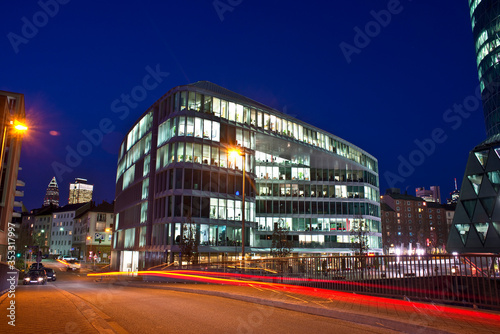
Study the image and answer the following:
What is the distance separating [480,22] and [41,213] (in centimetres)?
14639

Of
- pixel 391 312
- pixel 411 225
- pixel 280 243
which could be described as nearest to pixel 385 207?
pixel 411 225

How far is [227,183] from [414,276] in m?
39.6

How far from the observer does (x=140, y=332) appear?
7.94m

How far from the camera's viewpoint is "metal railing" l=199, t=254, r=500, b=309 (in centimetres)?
918

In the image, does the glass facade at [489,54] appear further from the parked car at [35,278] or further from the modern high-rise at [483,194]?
the parked car at [35,278]

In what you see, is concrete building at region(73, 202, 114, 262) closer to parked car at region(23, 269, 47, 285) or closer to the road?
parked car at region(23, 269, 47, 285)

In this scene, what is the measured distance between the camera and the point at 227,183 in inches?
1951

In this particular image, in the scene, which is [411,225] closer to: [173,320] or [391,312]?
[391,312]

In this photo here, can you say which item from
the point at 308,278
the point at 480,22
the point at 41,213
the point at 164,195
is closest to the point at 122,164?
the point at 164,195

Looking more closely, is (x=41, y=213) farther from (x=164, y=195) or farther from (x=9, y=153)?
(x=9, y=153)

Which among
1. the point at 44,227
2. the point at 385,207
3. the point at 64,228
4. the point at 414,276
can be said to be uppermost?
the point at 385,207

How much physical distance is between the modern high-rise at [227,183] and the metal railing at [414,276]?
19431 mm

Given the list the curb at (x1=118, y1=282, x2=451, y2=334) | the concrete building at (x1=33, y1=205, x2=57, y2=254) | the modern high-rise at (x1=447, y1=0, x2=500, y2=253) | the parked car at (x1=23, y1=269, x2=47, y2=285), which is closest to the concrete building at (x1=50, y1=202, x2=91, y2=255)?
the concrete building at (x1=33, y1=205, x2=57, y2=254)

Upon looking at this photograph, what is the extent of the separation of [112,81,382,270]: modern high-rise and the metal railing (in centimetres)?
1943
